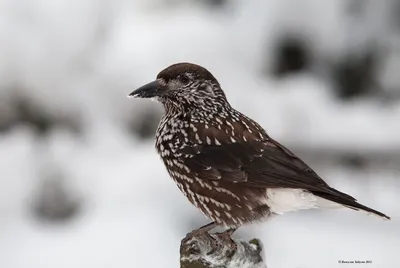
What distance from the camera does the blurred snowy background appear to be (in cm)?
584

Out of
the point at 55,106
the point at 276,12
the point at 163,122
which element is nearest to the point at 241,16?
the point at 276,12

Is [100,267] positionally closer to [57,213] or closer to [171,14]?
[57,213]

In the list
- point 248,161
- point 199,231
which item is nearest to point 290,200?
point 248,161

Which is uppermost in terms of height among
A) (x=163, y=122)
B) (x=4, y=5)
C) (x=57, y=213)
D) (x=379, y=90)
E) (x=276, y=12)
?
(x=4, y=5)

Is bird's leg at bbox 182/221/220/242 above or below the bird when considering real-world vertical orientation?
below

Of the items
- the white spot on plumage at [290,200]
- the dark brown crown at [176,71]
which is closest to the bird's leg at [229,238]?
the white spot on plumage at [290,200]

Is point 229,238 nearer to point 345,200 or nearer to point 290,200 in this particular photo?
point 290,200

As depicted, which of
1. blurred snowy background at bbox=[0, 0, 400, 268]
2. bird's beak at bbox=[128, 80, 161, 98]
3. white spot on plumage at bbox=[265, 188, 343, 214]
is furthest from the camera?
blurred snowy background at bbox=[0, 0, 400, 268]

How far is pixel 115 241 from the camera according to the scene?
5.79m

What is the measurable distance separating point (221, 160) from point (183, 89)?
0.37m

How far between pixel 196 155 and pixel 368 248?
2.89 metres

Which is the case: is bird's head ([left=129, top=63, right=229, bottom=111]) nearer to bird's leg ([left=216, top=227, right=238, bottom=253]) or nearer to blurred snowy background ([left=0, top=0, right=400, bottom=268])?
bird's leg ([left=216, top=227, right=238, bottom=253])

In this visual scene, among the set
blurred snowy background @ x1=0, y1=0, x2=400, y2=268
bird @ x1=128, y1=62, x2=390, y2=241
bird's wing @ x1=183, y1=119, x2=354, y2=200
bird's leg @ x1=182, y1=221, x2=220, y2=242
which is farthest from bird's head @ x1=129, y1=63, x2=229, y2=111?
blurred snowy background @ x1=0, y1=0, x2=400, y2=268

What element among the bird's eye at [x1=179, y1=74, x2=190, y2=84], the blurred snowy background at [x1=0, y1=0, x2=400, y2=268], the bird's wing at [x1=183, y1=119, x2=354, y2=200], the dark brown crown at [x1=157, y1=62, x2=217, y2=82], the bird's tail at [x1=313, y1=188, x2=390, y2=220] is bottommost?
the bird's tail at [x1=313, y1=188, x2=390, y2=220]
